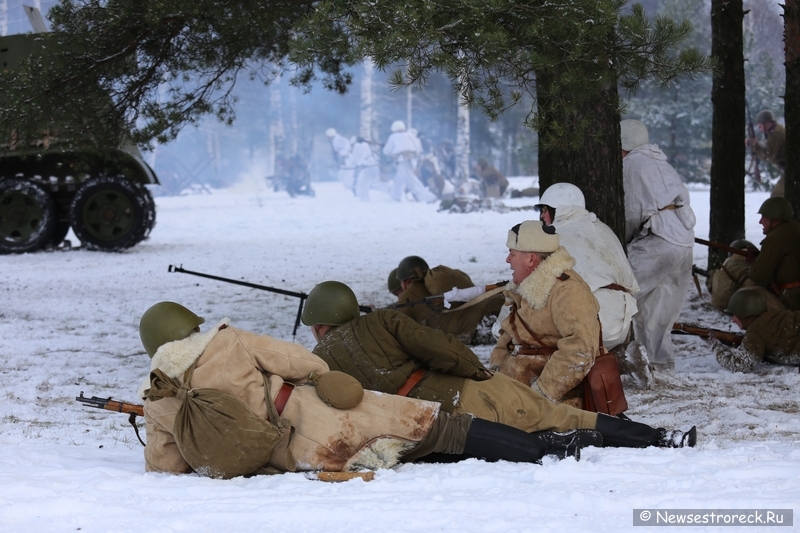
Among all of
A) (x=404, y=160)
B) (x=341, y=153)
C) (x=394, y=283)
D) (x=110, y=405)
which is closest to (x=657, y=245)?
(x=394, y=283)

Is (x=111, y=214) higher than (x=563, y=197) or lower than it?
lower

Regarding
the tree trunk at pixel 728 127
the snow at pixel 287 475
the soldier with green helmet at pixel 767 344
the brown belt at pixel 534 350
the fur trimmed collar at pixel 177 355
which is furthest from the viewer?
the tree trunk at pixel 728 127

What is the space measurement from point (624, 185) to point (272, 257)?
24.0 feet

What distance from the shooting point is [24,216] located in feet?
44.3

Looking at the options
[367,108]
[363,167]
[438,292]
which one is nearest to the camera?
[438,292]

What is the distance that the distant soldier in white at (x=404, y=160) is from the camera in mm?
24906

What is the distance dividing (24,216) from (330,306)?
1067 centimetres

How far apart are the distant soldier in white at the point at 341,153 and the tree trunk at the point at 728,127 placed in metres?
18.7

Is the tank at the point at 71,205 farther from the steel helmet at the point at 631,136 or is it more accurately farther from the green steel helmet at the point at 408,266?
the steel helmet at the point at 631,136

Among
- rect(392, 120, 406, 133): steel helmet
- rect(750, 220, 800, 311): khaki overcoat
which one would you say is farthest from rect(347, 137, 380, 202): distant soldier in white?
rect(750, 220, 800, 311): khaki overcoat

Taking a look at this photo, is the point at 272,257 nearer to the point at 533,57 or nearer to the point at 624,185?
the point at 624,185

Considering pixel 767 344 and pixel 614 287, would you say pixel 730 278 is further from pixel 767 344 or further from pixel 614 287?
pixel 614 287

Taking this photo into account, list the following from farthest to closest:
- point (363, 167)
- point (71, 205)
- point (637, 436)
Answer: point (363, 167) < point (71, 205) < point (637, 436)

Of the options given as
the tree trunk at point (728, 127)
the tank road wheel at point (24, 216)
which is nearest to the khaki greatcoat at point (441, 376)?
the tree trunk at point (728, 127)
